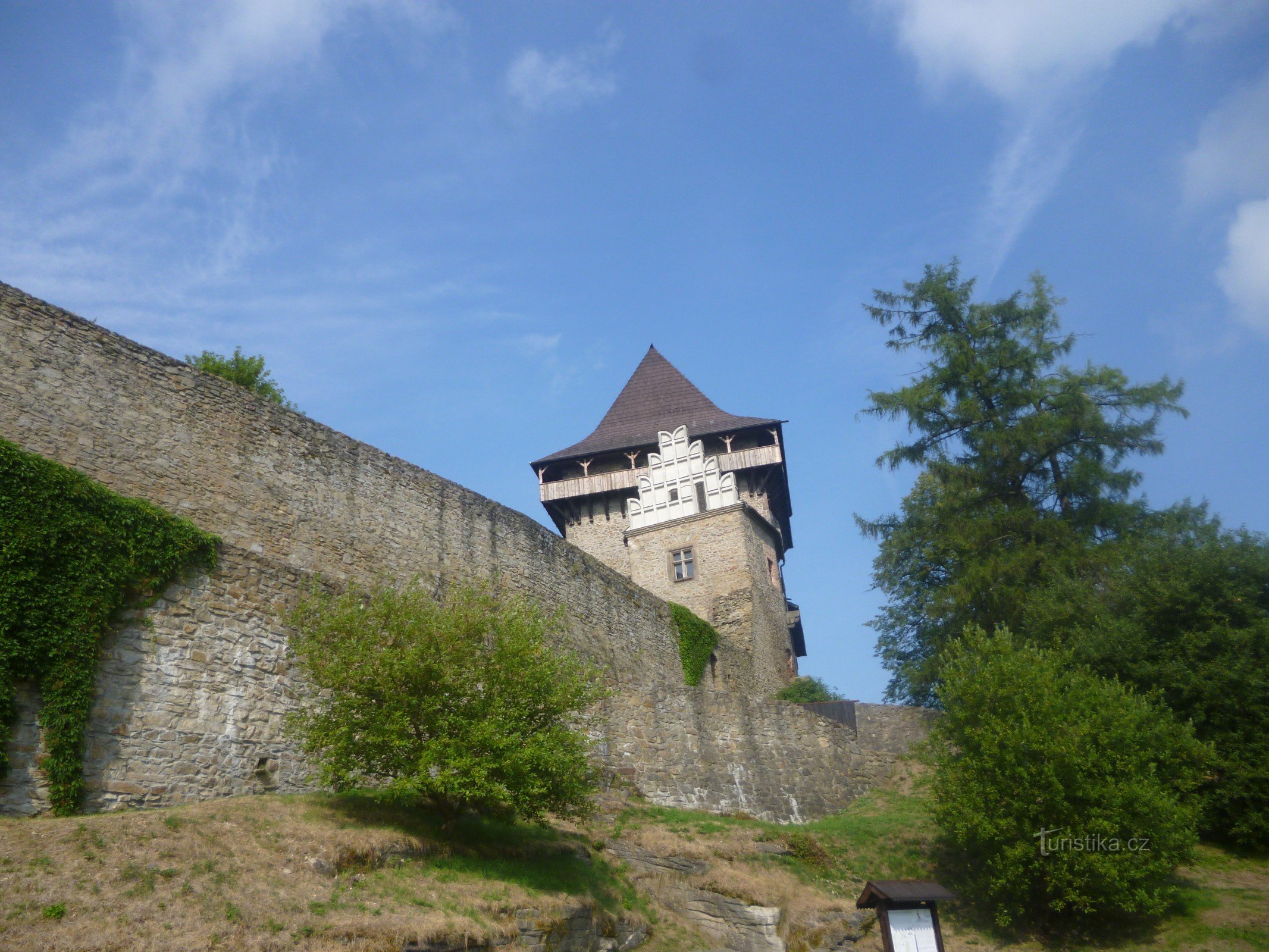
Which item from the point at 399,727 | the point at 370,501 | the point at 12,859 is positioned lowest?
the point at 12,859

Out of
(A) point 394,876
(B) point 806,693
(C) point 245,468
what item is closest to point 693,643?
(B) point 806,693

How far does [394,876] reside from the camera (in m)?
9.55

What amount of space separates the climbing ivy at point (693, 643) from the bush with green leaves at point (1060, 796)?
10024 mm

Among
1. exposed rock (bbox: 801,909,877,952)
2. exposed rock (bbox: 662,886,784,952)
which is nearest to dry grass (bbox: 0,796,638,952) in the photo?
exposed rock (bbox: 662,886,784,952)

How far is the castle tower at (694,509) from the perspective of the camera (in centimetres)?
3031

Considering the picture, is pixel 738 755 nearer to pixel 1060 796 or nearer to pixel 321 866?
pixel 1060 796

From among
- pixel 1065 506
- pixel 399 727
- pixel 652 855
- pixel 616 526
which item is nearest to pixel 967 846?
pixel 652 855

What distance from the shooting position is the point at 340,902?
28.6 feet

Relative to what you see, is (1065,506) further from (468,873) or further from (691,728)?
(468,873)

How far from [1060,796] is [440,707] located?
8.56m

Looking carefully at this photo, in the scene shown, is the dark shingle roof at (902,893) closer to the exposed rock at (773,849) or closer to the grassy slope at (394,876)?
the grassy slope at (394,876)

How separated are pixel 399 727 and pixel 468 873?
1.74 m

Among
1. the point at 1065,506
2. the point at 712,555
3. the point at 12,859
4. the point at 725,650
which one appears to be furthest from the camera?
the point at 712,555

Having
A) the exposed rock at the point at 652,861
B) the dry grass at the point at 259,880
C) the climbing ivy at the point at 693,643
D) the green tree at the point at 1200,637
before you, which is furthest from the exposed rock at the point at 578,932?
the climbing ivy at the point at 693,643
